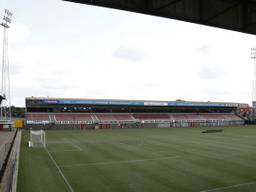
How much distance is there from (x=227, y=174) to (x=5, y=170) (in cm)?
1344

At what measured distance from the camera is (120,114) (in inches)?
2822

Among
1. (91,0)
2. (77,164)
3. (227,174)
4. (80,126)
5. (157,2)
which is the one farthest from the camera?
(80,126)

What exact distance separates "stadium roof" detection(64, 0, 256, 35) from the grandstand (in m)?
52.5

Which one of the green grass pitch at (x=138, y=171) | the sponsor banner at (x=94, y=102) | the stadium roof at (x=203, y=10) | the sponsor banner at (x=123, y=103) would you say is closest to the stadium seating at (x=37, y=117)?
the sponsor banner at (x=123, y=103)

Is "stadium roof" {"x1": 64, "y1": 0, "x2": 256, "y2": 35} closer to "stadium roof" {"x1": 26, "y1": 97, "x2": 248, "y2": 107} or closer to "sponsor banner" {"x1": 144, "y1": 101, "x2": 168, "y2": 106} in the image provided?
"stadium roof" {"x1": 26, "y1": 97, "x2": 248, "y2": 107}

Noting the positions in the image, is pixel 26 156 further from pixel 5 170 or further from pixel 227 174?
pixel 227 174

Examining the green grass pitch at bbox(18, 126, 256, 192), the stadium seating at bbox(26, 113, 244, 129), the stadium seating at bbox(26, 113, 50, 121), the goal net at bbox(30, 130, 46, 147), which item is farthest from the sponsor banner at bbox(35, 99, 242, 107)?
the green grass pitch at bbox(18, 126, 256, 192)

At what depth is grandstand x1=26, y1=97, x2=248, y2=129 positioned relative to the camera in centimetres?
6088

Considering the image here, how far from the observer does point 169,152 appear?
22.6 metres

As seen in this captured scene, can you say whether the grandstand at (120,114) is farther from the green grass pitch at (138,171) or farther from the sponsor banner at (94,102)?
the green grass pitch at (138,171)

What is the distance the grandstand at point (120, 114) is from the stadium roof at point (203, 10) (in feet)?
172

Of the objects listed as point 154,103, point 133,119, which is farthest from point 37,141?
point 154,103

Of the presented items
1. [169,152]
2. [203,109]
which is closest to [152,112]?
[203,109]

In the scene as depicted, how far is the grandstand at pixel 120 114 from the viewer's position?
60.9m
